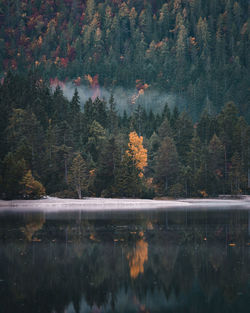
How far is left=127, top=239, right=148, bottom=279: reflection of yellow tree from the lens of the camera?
21.7 metres

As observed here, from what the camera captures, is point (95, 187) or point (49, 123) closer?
point (95, 187)

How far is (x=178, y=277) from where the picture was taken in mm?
20406

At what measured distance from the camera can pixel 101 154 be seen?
4043 inches

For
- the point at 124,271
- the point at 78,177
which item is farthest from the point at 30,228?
the point at 78,177

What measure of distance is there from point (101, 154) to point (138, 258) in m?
78.2

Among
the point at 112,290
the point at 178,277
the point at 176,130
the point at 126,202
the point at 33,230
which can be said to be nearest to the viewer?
the point at 112,290

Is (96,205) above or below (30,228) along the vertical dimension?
above

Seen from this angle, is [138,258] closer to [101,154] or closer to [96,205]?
[96,205]

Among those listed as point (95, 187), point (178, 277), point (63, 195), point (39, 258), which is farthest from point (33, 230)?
point (95, 187)

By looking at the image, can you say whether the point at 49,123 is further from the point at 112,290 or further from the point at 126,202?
the point at 112,290

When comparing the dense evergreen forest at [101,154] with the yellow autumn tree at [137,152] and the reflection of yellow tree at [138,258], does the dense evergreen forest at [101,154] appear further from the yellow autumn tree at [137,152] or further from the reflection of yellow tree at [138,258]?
the reflection of yellow tree at [138,258]

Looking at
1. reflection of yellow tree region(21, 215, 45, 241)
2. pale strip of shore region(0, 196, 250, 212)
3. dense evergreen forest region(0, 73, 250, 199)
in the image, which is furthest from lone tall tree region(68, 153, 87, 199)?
reflection of yellow tree region(21, 215, 45, 241)

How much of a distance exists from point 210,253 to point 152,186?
288 ft

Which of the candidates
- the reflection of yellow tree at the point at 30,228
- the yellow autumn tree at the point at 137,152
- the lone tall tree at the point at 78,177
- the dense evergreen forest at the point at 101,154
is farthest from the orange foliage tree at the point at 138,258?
the yellow autumn tree at the point at 137,152
